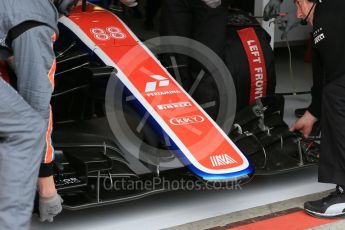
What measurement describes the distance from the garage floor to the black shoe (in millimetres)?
127

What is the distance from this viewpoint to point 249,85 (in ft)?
13.4

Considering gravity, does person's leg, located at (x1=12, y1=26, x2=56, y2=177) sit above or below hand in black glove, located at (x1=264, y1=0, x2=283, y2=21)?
above

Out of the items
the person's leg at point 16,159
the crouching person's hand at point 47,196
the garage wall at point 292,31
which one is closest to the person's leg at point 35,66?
the person's leg at point 16,159

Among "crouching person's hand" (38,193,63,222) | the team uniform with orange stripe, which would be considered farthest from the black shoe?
the team uniform with orange stripe

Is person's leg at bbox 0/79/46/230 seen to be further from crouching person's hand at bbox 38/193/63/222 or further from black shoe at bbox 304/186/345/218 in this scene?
black shoe at bbox 304/186/345/218

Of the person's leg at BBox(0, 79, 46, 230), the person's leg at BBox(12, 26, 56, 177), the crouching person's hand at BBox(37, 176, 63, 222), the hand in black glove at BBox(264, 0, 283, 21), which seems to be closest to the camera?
the person's leg at BBox(0, 79, 46, 230)

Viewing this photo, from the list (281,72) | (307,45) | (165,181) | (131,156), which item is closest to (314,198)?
(165,181)

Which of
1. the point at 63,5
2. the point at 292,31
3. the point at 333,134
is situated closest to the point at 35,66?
the point at 63,5

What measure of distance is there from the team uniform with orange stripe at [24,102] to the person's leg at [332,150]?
1.46 meters

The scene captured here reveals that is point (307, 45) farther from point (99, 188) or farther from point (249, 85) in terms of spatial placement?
point (99, 188)

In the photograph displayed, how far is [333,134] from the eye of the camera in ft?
9.79

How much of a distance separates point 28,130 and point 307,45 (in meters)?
5.38

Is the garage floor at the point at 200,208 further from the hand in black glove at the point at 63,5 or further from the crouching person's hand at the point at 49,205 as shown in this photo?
the hand in black glove at the point at 63,5

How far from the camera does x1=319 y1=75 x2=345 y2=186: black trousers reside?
9.71ft
